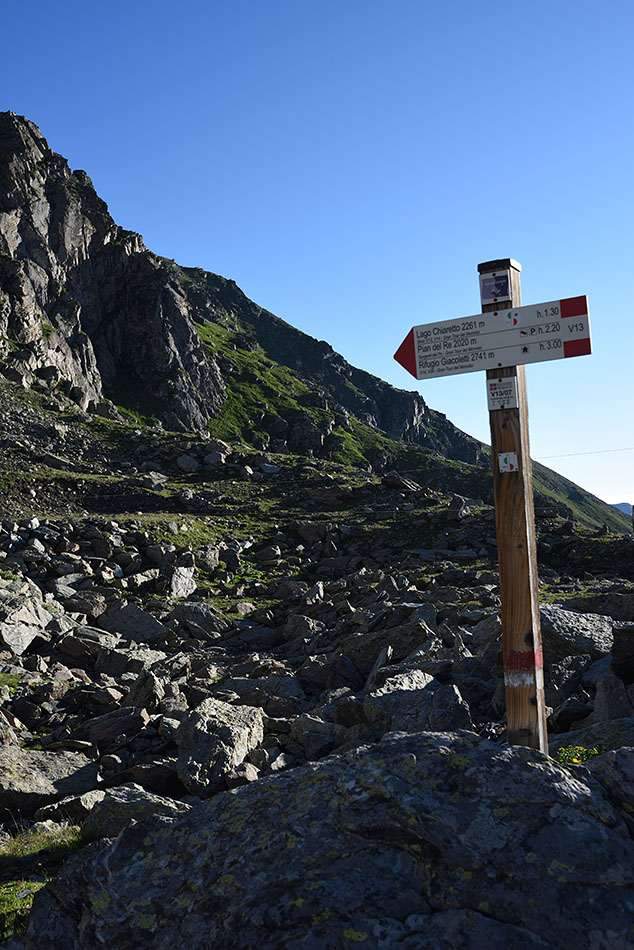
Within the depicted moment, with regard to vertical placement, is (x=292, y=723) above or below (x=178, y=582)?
below

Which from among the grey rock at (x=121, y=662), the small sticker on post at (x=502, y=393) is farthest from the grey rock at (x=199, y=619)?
the small sticker on post at (x=502, y=393)

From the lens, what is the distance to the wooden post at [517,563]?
6.57 m

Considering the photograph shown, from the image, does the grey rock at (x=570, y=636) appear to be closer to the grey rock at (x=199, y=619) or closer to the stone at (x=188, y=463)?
the grey rock at (x=199, y=619)

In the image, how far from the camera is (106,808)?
26.8ft

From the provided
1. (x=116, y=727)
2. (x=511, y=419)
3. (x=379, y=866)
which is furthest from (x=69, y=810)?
(x=511, y=419)

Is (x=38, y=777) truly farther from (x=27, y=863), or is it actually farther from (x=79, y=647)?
(x=79, y=647)

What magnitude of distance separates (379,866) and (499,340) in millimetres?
4923

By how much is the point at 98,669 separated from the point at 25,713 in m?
3.60

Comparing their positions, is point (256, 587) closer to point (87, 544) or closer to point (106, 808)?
Result: point (87, 544)

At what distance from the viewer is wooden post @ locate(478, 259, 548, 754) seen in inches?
259

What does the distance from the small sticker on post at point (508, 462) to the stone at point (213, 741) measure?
6.33 metres

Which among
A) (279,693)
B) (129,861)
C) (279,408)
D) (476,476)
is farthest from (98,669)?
(279,408)

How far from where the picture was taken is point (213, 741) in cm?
1010

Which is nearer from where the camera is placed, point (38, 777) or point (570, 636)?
point (38, 777)
